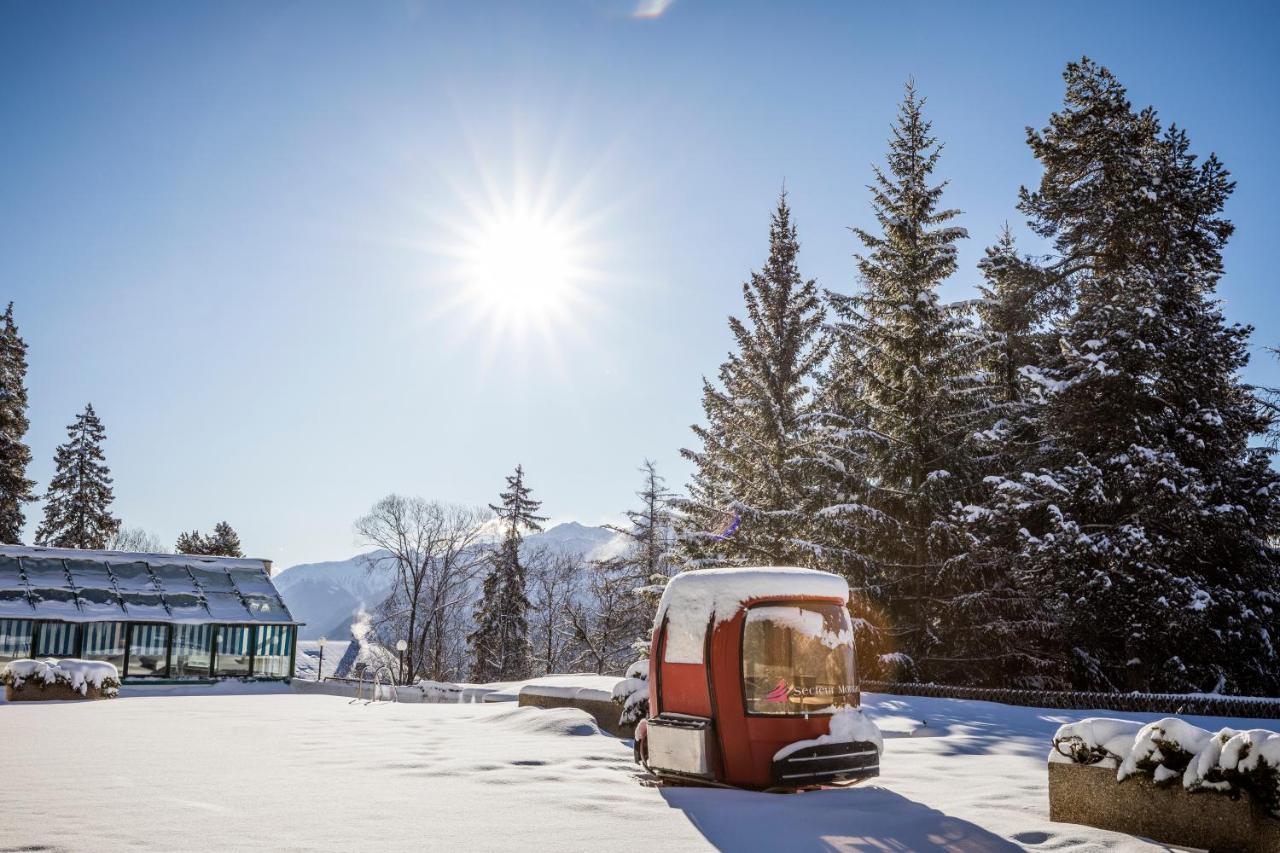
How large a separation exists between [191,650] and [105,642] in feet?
9.41

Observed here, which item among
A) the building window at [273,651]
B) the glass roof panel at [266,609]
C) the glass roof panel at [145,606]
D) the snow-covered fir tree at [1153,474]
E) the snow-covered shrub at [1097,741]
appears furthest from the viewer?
the glass roof panel at [266,609]

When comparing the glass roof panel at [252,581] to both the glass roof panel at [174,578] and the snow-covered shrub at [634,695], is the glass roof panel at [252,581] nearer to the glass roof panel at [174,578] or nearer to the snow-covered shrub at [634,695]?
the glass roof panel at [174,578]

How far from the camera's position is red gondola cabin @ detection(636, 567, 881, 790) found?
8297 millimetres

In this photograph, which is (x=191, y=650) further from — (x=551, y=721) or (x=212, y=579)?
(x=551, y=721)

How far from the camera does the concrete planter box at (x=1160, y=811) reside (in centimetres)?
576

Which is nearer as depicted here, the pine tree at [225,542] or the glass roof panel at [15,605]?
the glass roof panel at [15,605]

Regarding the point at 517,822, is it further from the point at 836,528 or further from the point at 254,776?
the point at 836,528

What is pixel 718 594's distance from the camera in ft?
28.5

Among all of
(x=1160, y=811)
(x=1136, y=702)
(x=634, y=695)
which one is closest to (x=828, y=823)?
(x=1160, y=811)

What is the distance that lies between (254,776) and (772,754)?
573 cm

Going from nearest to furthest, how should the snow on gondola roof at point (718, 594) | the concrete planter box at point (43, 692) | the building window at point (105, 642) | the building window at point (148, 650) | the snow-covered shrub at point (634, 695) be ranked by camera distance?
the snow on gondola roof at point (718, 594) → the snow-covered shrub at point (634, 695) → the concrete planter box at point (43, 692) → the building window at point (105, 642) → the building window at point (148, 650)

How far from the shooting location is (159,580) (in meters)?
33.3

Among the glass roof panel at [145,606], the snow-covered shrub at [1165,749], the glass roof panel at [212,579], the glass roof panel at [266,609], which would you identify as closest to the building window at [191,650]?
the glass roof panel at [145,606]

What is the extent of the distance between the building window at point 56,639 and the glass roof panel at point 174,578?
11.3 ft
